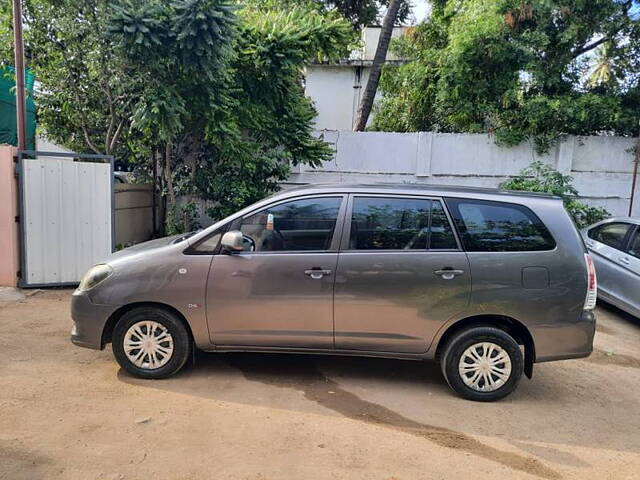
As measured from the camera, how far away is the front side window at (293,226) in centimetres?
423

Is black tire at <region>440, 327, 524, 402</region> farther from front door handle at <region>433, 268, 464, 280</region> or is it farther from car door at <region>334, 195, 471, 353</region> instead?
front door handle at <region>433, 268, 464, 280</region>

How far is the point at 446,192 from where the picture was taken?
14.0 ft

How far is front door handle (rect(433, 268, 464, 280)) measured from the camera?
13.2ft

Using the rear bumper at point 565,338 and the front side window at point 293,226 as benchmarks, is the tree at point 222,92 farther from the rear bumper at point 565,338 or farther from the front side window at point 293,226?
the rear bumper at point 565,338

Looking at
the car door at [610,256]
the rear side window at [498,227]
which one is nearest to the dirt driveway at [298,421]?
the rear side window at [498,227]

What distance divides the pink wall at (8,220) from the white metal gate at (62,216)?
104mm

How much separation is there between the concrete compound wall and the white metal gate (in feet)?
12.7

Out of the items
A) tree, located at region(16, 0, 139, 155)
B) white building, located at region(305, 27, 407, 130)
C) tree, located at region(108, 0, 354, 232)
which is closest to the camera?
tree, located at region(108, 0, 354, 232)

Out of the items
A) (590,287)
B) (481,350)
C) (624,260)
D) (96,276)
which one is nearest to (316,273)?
(481,350)

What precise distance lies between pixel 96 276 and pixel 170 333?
32.4 inches

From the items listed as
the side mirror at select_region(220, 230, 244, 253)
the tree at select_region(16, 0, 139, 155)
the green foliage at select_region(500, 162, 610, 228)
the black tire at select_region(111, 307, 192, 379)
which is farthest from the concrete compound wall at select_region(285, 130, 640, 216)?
the black tire at select_region(111, 307, 192, 379)

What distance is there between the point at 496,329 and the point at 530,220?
968 millimetres

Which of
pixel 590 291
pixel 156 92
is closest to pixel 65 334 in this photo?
pixel 156 92

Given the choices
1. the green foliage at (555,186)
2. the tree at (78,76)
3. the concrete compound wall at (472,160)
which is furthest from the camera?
the concrete compound wall at (472,160)
